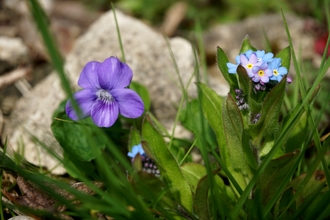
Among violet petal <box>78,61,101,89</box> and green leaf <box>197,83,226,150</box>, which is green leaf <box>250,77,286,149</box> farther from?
violet petal <box>78,61,101,89</box>

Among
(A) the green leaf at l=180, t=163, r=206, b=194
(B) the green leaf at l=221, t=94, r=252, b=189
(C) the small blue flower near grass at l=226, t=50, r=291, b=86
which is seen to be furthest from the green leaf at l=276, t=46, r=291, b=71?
(A) the green leaf at l=180, t=163, r=206, b=194

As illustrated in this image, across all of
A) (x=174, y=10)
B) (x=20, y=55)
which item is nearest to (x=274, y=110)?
(x=20, y=55)

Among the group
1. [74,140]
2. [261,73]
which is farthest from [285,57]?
[74,140]

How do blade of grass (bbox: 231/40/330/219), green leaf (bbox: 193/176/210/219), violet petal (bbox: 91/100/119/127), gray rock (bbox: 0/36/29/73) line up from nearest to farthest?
blade of grass (bbox: 231/40/330/219) → green leaf (bbox: 193/176/210/219) → violet petal (bbox: 91/100/119/127) → gray rock (bbox: 0/36/29/73)

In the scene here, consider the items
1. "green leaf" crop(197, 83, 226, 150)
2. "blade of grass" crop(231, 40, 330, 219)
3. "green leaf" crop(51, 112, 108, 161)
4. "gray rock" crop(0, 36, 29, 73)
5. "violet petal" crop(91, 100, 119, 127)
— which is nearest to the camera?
"blade of grass" crop(231, 40, 330, 219)

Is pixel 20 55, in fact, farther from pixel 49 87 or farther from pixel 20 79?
pixel 49 87

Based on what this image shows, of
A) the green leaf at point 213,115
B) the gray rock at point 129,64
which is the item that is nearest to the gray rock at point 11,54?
the gray rock at point 129,64

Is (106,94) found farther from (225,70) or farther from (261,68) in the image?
(261,68)
